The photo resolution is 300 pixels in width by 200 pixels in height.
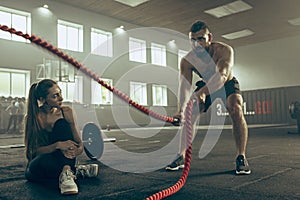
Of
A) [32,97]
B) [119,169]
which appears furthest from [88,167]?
[32,97]

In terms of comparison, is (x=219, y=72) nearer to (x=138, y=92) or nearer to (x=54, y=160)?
(x=54, y=160)

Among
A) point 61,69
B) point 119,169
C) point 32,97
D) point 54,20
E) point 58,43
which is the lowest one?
point 119,169

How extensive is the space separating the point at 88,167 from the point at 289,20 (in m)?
11.0

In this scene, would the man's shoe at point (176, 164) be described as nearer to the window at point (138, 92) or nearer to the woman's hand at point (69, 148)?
the woman's hand at point (69, 148)

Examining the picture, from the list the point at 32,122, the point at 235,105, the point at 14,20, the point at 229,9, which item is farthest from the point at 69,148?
the point at 229,9

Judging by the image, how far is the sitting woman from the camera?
154cm

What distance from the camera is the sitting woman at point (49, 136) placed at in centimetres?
154

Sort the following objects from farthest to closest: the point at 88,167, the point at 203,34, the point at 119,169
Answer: the point at 119,169 < the point at 203,34 < the point at 88,167

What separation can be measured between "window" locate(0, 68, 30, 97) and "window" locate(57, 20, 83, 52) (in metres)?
1.51

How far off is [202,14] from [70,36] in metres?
4.60

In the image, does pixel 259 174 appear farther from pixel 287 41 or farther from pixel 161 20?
pixel 287 41

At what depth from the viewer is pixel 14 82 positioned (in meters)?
8.38

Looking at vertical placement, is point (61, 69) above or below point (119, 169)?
above

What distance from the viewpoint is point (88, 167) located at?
177 centimetres
